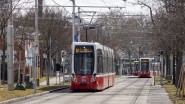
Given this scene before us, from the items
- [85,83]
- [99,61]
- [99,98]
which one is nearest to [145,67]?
[99,61]

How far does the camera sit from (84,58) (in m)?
36.7

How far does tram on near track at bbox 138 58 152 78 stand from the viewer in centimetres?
8362

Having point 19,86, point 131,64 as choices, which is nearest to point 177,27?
point 19,86

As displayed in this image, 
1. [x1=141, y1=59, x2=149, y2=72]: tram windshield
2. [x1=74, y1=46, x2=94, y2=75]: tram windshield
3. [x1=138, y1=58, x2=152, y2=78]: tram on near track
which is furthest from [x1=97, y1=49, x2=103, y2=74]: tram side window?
[x1=141, y1=59, x2=149, y2=72]: tram windshield

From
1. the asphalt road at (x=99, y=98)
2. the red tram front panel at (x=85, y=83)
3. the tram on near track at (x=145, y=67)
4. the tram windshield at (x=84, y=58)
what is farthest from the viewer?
the tram on near track at (x=145, y=67)

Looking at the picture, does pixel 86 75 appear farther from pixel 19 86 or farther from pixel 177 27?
pixel 177 27

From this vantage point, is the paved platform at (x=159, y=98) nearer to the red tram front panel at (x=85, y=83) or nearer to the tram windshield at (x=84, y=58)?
the red tram front panel at (x=85, y=83)

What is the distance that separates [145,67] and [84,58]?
49.0 meters

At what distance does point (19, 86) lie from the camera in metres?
35.3

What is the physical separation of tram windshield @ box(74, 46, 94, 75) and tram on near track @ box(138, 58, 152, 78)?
155ft

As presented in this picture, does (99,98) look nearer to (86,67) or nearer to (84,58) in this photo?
(86,67)

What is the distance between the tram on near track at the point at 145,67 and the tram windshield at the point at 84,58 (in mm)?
47306

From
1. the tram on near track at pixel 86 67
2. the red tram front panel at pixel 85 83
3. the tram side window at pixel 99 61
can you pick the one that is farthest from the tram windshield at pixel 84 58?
A: the tram side window at pixel 99 61

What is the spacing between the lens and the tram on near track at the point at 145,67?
274 feet
